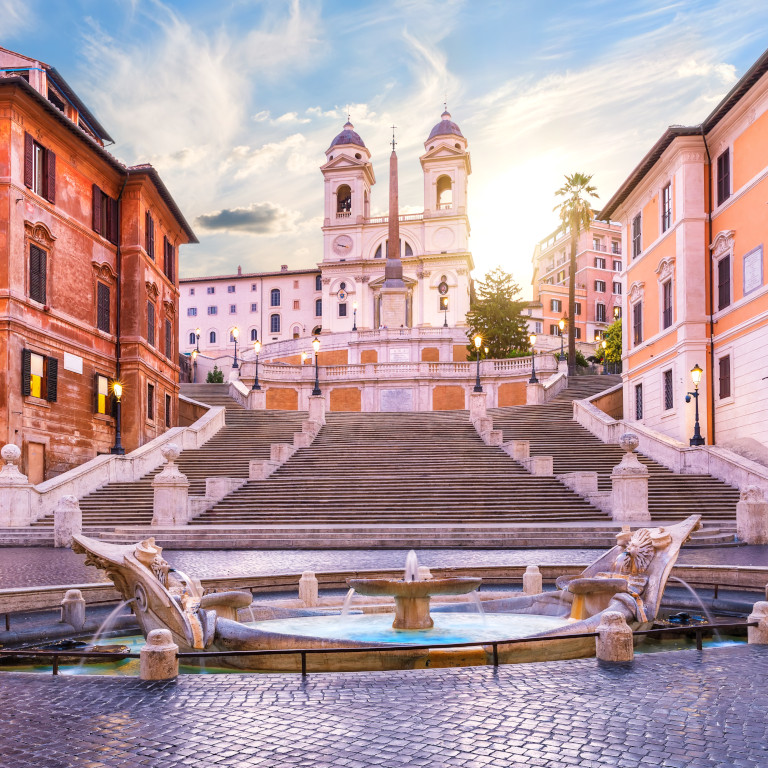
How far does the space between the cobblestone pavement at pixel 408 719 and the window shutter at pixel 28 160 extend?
25.0 meters

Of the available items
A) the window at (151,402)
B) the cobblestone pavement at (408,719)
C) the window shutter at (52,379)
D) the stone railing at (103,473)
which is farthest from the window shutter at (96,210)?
the cobblestone pavement at (408,719)

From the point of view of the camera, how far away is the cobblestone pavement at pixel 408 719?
5.09m

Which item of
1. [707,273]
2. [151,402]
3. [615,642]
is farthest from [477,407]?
[615,642]

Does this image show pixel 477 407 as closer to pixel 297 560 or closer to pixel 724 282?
pixel 724 282

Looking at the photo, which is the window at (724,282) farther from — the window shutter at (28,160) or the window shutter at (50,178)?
the window shutter at (28,160)

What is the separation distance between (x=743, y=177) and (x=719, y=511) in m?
12.7

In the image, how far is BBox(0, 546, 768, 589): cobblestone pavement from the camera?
14.4 m

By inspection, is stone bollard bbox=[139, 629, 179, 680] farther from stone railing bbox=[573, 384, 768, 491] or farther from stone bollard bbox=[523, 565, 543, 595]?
stone railing bbox=[573, 384, 768, 491]

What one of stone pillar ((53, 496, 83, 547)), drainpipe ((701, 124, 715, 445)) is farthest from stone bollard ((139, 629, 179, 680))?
drainpipe ((701, 124, 715, 445))

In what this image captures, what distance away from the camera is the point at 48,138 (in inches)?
1169

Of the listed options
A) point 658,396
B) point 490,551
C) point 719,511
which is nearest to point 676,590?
point 490,551

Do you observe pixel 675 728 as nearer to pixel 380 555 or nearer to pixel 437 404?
pixel 380 555

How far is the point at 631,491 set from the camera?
68.6 feet

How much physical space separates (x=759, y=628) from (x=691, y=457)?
1892cm
